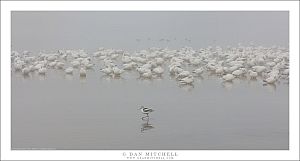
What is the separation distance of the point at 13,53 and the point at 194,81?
1603 mm

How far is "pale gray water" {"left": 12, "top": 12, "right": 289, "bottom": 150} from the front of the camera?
16.1 feet

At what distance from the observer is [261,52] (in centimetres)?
564

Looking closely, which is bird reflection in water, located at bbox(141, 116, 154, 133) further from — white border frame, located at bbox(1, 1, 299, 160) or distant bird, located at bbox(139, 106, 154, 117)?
white border frame, located at bbox(1, 1, 299, 160)

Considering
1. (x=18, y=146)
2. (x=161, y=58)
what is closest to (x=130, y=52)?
(x=161, y=58)

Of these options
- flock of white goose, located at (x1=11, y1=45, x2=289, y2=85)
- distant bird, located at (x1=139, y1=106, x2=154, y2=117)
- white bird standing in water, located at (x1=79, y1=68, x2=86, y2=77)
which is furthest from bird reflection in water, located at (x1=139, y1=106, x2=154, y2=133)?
white bird standing in water, located at (x1=79, y1=68, x2=86, y2=77)

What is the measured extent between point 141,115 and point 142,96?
0.75ft

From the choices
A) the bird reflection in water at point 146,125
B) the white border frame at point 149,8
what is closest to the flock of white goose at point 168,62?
the white border frame at point 149,8

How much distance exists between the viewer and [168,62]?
566 centimetres

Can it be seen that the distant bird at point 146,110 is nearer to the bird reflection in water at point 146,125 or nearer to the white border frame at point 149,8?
the bird reflection in water at point 146,125

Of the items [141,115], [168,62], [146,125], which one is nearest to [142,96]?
[141,115]

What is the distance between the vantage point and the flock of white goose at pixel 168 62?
18.2 ft

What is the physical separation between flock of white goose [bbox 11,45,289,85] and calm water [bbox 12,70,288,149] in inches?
3.0

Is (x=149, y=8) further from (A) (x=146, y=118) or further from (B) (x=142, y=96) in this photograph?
(A) (x=146, y=118)

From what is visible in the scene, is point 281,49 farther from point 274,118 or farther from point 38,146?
point 38,146
